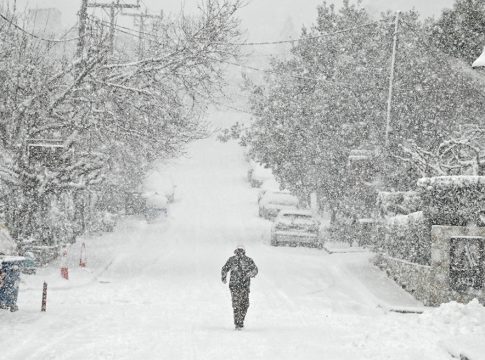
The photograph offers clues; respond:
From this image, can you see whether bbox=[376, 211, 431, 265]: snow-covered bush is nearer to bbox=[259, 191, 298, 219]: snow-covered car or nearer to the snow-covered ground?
the snow-covered ground

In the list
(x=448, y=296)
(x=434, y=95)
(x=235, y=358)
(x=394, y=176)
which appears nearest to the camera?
(x=235, y=358)

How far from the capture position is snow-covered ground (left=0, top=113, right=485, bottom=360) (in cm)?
969

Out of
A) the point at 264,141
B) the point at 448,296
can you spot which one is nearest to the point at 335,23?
the point at 264,141

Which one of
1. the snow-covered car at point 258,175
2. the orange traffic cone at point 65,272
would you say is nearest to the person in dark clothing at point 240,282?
the orange traffic cone at point 65,272

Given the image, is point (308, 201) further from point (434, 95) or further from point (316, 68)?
point (434, 95)

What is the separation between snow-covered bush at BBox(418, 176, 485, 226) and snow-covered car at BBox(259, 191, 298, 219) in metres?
20.3

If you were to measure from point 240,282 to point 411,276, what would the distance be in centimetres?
648

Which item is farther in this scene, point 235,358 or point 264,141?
point 264,141

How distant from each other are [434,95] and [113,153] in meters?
12.8

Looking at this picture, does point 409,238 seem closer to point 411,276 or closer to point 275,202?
point 411,276

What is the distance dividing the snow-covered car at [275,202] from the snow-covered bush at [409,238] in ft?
51.7

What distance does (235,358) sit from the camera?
9.12 metres

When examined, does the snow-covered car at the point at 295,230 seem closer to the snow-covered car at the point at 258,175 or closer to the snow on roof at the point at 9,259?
the snow on roof at the point at 9,259

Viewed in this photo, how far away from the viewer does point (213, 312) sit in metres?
14.3
